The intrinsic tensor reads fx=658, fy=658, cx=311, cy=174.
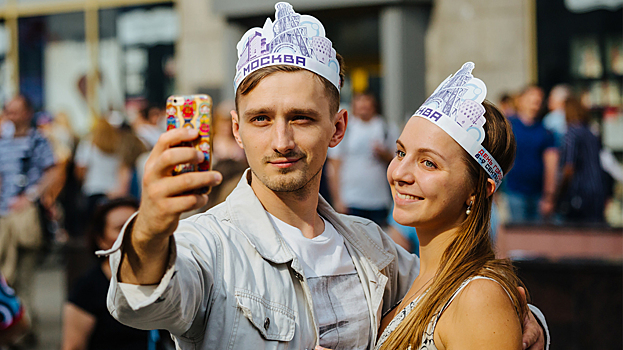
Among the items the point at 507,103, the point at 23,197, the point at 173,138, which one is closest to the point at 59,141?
the point at 23,197

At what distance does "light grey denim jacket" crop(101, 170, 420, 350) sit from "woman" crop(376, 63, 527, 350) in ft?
0.77

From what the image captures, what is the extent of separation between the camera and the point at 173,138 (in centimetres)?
157

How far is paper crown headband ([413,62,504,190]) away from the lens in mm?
2527

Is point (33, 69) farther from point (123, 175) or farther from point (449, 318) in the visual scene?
point (449, 318)

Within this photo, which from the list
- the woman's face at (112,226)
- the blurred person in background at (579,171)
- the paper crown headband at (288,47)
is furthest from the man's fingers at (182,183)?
the blurred person in background at (579,171)

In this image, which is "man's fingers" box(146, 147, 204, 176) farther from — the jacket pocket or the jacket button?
the jacket button

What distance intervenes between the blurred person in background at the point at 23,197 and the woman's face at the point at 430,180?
5.34m

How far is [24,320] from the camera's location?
→ 3.47 m

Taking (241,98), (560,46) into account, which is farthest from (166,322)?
(560,46)

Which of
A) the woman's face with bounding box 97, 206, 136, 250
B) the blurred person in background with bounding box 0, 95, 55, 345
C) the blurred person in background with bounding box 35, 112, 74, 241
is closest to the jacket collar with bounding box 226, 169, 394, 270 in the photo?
the woman's face with bounding box 97, 206, 136, 250

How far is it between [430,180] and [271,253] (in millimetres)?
698

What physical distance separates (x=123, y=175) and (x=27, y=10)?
6.79 m

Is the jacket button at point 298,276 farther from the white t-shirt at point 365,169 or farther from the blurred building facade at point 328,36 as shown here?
the blurred building facade at point 328,36

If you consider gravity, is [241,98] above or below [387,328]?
above
